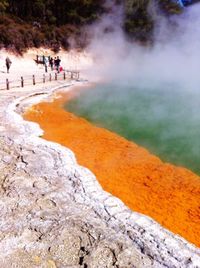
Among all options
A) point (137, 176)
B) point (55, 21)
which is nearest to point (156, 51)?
point (55, 21)

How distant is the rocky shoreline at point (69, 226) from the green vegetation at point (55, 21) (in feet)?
77.4

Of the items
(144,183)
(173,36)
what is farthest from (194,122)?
(173,36)

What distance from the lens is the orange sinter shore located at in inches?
252

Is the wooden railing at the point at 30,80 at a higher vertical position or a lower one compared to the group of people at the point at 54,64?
lower

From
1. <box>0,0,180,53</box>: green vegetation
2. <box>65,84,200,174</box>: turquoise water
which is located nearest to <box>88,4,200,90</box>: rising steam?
<box>0,0,180,53</box>: green vegetation

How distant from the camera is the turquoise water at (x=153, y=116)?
10391 mm

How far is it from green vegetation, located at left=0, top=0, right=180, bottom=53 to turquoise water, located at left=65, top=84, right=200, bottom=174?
1231 centimetres

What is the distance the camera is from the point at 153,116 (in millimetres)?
14344

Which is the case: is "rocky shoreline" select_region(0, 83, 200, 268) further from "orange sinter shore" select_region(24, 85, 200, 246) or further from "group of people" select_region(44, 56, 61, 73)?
"group of people" select_region(44, 56, 61, 73)

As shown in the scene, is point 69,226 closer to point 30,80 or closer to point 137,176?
point 137,176

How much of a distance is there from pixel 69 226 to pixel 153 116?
989 cm

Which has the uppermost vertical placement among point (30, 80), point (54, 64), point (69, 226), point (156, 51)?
point (156, 51)

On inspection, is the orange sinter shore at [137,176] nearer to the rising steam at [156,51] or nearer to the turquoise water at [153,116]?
the turquoise water at [153,116]

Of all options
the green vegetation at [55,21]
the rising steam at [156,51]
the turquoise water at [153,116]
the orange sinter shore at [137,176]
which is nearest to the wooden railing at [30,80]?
the turquoise water at [153,116]
